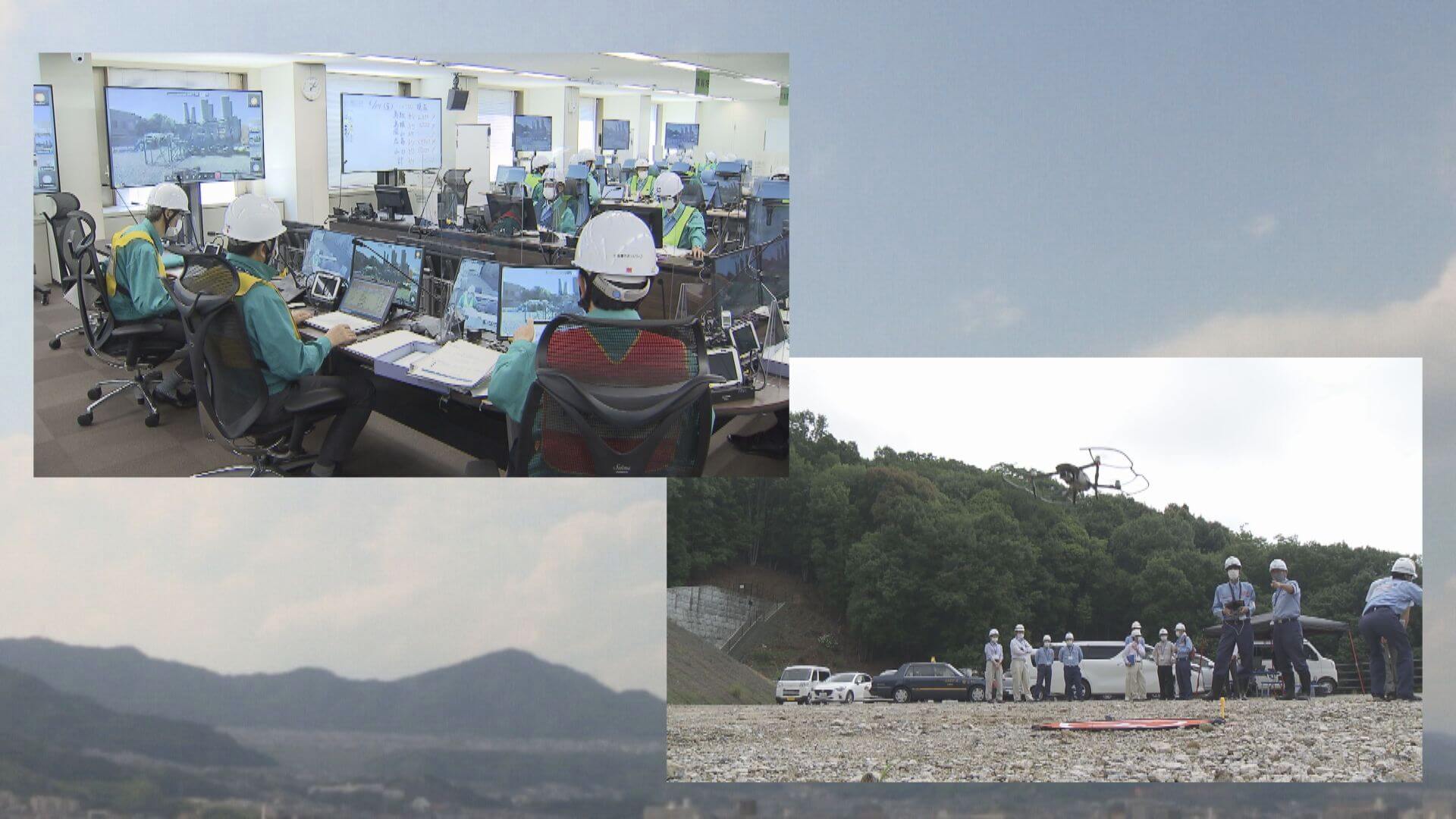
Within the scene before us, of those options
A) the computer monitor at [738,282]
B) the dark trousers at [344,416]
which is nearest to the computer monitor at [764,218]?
the computer monitor at [738,282]

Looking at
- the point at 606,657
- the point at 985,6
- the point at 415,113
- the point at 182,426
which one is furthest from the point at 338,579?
the point at 415,113

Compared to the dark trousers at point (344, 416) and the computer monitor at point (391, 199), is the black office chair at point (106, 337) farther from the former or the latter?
the computer monitor at point (391, 199)

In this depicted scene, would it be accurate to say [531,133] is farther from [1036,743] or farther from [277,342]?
[1036,743]

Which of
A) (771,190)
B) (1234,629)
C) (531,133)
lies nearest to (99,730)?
(1234,629)

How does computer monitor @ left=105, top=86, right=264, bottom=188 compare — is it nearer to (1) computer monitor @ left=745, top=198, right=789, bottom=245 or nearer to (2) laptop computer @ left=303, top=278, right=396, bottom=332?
(2) laptop computer @ left=303, top=278, right=396, bottom=332

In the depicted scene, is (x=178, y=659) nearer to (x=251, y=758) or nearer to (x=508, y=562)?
(x=251, y=758)

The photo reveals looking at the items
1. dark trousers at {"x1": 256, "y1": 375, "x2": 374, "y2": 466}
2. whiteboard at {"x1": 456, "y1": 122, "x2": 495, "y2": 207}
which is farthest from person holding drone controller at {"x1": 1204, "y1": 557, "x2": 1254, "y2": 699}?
whiteboard at {"x1": 456, "y1": 122, "x2": 495, "y2": 207}
